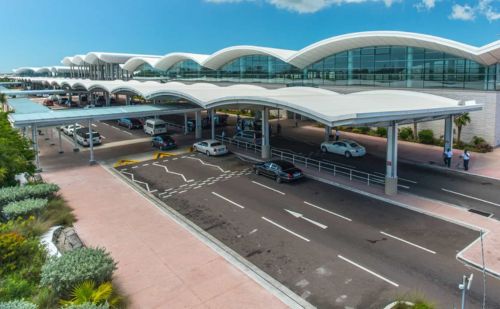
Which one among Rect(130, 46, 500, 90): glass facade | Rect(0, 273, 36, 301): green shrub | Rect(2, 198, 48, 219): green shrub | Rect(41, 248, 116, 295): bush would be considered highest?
Rect(130, 46, 500, 90): glass facade

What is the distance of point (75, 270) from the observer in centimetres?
993

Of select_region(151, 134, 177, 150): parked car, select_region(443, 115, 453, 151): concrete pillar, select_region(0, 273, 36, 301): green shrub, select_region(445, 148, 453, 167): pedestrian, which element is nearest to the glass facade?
select_region(443, 115, 453, 151): concrete pillar

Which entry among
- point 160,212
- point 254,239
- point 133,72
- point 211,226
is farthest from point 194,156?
point 133,72

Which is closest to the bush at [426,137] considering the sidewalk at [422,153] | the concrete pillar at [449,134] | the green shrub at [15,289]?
the sidewalk at [422,153]

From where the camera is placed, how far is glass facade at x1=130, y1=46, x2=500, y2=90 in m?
32.4

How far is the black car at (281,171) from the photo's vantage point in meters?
21.9

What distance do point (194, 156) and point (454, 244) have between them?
66.5 ft

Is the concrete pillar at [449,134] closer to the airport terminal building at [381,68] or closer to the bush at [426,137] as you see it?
the bush at [426,137]

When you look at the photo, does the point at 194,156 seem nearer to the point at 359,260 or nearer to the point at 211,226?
the point at 211,226

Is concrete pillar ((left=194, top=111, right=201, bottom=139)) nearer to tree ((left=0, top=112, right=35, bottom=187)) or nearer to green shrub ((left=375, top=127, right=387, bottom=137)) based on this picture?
tree ((left=0, top=112, right=35, bottom=187))

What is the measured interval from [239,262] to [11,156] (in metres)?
14.0

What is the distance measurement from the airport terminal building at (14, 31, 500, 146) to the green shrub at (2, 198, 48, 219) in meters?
31.8

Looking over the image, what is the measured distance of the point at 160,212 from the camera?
1775cm

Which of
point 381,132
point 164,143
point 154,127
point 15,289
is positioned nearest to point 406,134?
point 381,132
